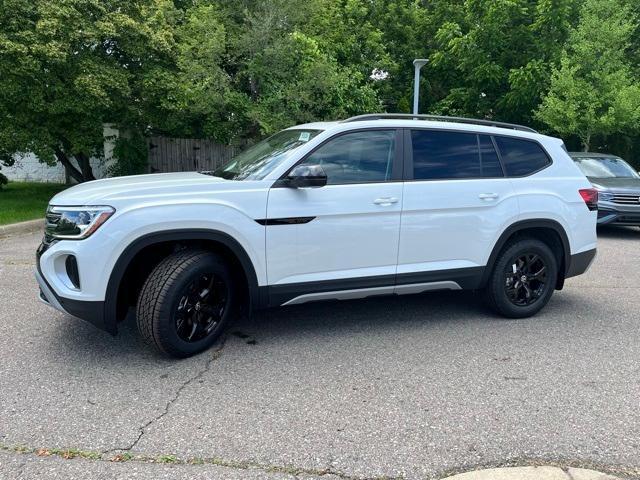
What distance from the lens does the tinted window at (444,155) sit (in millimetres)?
4629

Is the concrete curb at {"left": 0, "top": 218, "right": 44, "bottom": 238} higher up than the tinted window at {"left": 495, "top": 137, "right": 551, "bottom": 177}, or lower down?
lower down

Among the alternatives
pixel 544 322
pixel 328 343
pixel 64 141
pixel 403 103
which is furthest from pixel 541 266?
pixel 403 103

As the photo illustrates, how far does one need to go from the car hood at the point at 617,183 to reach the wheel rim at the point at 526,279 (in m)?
5.96

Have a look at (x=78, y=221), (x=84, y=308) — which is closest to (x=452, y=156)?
(x=78, y=221)

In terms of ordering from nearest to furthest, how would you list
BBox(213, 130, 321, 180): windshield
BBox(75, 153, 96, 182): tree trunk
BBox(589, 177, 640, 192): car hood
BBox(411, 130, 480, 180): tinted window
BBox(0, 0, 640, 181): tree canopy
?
BBox(213, 130, 321, 180): windshield → BBox(411, 130, 480, 180): tinted window → BBox(589, 177, 640, 192): car hood → BBox(0, 0, 640, 181): tree canopy → BBox(75, 153, 96, 182): tree trunk

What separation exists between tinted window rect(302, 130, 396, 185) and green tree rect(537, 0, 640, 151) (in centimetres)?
1178

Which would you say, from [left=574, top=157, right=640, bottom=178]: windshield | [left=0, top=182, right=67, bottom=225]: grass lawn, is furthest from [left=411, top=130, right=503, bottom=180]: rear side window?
[left=0, top=182, right=67, bottom=225]: grass lawn

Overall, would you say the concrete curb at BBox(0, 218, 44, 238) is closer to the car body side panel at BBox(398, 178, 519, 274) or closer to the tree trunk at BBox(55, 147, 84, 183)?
the tree trunk at BBox(55, 147, 84, 183)

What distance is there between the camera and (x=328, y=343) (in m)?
4.39

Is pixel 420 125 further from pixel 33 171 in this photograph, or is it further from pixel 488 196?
pixel 33 171

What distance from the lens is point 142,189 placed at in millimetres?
3865

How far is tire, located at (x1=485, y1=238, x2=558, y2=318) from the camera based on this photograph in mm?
4941

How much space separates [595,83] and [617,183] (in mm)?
6127

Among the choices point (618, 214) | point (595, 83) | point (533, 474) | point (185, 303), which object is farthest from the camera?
point (595, 83)
